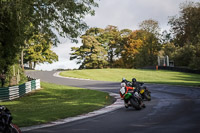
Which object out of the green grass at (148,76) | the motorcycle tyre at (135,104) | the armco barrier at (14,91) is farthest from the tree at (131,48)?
the motorcycle tyre at (135,104)

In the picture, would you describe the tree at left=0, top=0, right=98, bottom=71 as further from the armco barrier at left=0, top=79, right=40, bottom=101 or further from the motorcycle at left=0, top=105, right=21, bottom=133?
the motorcycle at left=0, top=105, right=21, bottom=133

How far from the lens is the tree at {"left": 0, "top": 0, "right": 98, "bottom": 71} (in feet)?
57.6

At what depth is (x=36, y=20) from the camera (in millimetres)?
19891

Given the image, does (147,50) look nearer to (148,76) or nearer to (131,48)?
(131,48)

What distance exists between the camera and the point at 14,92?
989 inches

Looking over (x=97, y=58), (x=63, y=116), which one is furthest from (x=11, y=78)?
(x=97, y=58)

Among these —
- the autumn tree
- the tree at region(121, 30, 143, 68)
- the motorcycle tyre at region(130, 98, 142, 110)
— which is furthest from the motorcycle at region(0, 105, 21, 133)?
the tree at region(121, 30, 143, 68)

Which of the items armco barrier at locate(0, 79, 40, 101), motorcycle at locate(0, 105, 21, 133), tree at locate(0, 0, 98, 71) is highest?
tree at locate(0, 0, 98, 71)

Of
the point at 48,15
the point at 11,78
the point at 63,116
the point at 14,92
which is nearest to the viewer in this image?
the point at 63,116

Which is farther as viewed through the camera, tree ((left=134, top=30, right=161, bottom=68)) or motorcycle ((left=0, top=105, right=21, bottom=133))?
tree ((left=134, top=30, right=161, bottom=68))

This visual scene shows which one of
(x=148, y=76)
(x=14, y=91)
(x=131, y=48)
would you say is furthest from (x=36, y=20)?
(x=131, y=48)

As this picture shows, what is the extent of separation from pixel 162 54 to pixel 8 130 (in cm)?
6844

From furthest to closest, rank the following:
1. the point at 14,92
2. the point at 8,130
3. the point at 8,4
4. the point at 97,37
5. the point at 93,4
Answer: the point at 97,37 → the point at 14,92 → the point at 93,4 → the point at 8,4 → the point at 8,130

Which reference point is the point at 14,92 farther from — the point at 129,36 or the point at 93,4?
the point at 129,36
